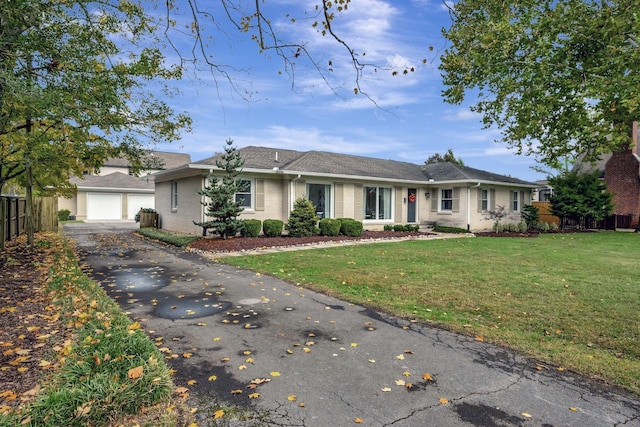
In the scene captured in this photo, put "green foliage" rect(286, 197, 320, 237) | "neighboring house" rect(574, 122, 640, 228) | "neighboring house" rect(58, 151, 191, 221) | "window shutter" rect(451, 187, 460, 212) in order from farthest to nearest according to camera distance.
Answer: "neighboring house" rect(58, 151, 191, 221) < "neighboring house" rect(574, 122, 640, 228) < "window shutter" rect(451, 187, 460, 212) < "green foliage" rect(286, 197, 320, 237)

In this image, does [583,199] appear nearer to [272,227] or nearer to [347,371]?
[272,227]

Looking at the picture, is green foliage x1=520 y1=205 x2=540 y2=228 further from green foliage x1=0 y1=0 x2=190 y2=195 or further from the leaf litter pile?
the leaf litter pile

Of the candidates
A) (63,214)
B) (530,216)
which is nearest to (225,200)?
(530,216)

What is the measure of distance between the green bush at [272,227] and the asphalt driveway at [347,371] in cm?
923

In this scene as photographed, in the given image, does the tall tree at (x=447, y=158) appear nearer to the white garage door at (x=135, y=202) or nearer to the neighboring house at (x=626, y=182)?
the neighboring house at (x=626, y=182)

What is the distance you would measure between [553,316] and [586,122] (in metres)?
3.37

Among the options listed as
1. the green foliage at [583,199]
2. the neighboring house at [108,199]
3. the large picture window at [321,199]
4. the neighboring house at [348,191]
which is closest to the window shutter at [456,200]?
the neighboring house at [348,191]

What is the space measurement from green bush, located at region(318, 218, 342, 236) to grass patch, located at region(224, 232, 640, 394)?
12.4 feet

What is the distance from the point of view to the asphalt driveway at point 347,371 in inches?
117

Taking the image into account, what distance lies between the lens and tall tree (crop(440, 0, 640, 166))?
251 inches

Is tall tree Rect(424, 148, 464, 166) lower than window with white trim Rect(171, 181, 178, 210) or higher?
higher

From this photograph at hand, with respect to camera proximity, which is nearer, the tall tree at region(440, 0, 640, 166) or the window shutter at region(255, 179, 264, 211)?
the tall tree at region(440, 0, 640, 166)

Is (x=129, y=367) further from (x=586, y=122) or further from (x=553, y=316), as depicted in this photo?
(x=586, y=122)

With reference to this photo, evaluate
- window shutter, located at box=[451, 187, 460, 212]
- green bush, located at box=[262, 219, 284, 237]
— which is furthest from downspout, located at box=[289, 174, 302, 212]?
window shutter, located at box=[451, 187, 460, 212]
